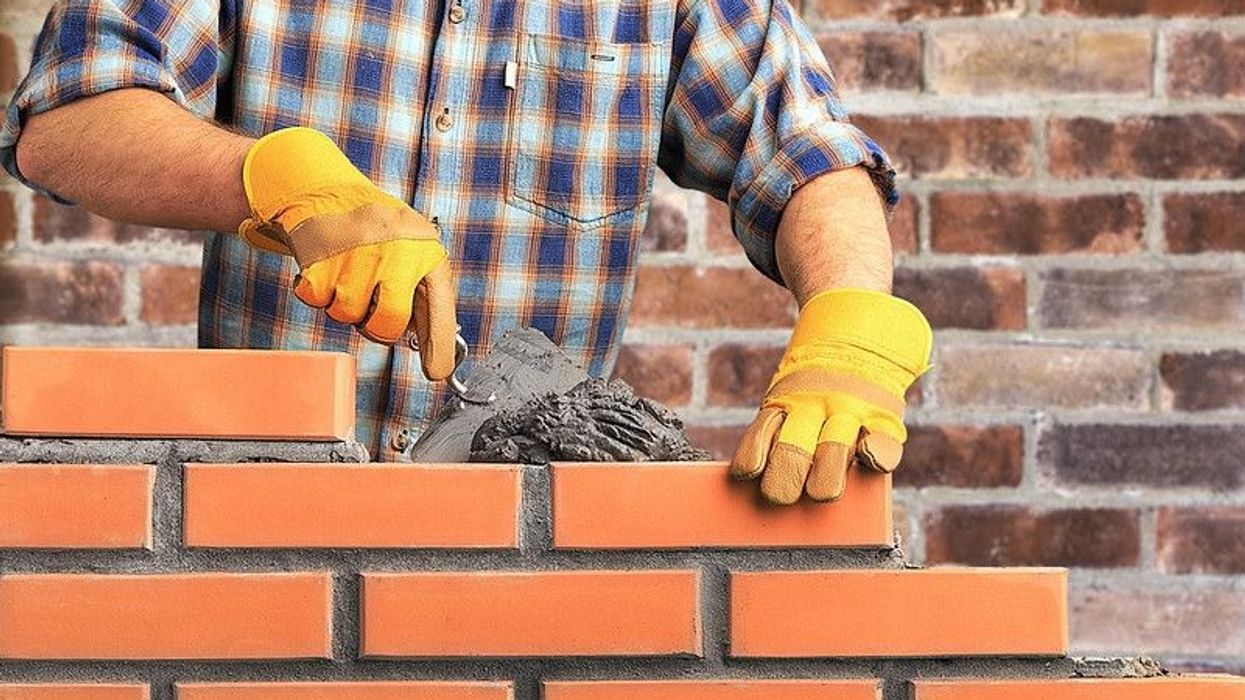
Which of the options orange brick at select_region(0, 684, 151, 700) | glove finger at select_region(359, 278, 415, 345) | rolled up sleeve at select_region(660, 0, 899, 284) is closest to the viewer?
orange brick at select_region(0, 684, 151, 700)

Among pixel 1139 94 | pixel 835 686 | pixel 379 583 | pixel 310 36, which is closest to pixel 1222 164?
pixel 1139 94

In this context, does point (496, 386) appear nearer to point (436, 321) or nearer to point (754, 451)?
point (436, 321)

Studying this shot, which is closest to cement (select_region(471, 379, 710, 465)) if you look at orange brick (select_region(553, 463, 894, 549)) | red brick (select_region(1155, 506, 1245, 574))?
orange brick (select_region(553, 463, 894, 549))

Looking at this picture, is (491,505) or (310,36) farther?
(310,36)

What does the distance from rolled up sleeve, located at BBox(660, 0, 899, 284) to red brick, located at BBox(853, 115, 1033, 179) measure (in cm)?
49

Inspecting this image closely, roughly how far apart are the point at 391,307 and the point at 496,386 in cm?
18

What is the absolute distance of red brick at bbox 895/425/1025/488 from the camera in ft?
7.75

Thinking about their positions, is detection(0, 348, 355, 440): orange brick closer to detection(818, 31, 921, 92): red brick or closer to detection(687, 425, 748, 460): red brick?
detection(687, 425, 748, 460): red brick

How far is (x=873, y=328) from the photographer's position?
138 cm

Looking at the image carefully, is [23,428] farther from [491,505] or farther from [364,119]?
[364,119]

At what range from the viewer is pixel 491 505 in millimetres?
1215

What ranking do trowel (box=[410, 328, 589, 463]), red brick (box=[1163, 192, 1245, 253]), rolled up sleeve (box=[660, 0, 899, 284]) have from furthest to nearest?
red brick (box=[1163, 192, 1245, 253]) → rolled up sleeve (box=[660, 0, 899, 284]) → trowel (box=[410, 328, 589, 463])

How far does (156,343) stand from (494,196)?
74cm

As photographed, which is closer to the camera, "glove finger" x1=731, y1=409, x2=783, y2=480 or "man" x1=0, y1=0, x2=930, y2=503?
"glove finger" x1=731, y1=409, x2=783, y2=480
